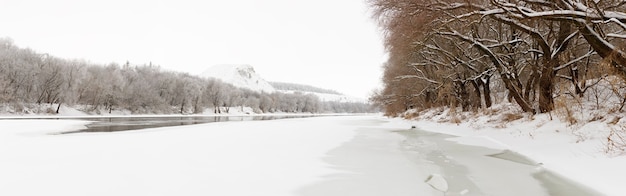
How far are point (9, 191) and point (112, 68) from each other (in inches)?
3431

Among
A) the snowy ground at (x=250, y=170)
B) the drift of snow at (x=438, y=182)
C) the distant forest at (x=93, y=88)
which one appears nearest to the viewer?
the snowy ground at (x=250, y=170)

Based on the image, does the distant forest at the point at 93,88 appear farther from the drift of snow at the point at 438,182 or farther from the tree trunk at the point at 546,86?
the tree trunk at the point at 546,86

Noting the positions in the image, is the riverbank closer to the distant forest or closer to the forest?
the forest

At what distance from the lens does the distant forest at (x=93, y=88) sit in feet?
175

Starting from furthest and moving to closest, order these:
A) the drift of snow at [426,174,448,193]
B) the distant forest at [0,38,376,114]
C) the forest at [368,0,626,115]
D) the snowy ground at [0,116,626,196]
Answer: the distant forest at [0,38,376,114], the forest at [368,0,626,115], the drift of snow at [426,174,448,193], the snowy ground at [0,116,626,196]

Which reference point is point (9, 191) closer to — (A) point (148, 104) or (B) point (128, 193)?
(B) point (128, 193)


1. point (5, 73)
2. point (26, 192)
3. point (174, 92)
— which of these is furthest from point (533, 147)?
point (174, 92)

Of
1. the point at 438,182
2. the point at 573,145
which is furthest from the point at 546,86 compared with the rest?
the point at 438,182

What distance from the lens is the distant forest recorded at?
2096 inches

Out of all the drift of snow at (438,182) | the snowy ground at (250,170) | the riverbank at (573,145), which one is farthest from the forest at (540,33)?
the drift of snow at (438,182)

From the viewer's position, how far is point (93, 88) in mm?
64438

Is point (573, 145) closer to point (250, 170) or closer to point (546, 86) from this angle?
point (546, 86)

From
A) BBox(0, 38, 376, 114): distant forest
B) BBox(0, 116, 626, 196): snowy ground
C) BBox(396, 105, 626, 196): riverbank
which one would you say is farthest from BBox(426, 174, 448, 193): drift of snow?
BBox(0, 38, 376, 114): distant forest

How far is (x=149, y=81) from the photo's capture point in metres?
84.6
